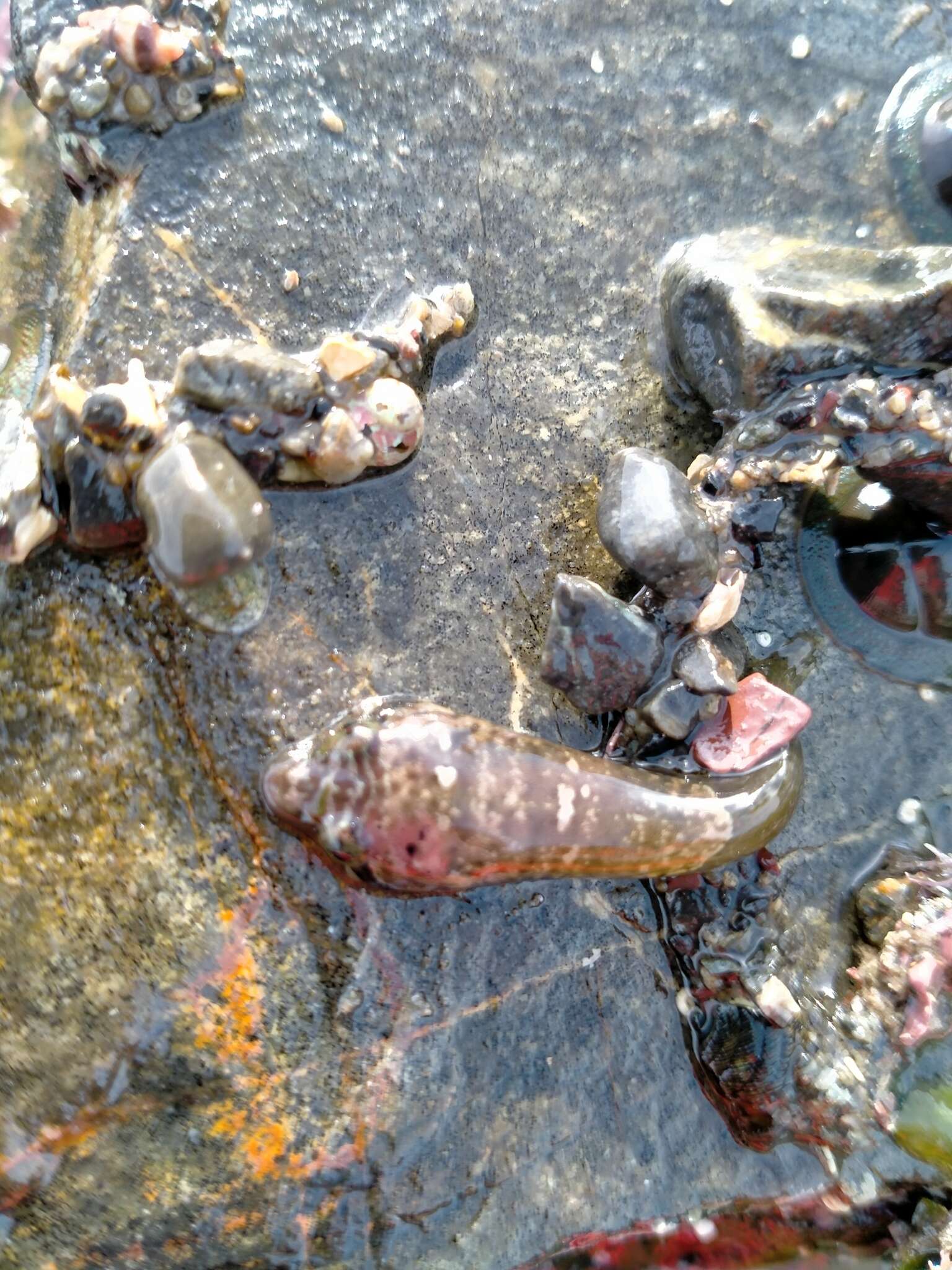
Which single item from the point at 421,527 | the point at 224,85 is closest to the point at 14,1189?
the point at 421,527

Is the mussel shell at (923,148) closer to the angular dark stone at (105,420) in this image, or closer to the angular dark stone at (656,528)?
the angular dark stone at (656,528)

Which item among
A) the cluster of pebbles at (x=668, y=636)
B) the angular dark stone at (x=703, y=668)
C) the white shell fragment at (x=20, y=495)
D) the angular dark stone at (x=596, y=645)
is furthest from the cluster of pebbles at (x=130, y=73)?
the angular dark stone at (x=703, y=668)

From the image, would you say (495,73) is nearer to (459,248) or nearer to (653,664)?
(459,248)

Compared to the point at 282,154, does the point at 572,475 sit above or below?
below

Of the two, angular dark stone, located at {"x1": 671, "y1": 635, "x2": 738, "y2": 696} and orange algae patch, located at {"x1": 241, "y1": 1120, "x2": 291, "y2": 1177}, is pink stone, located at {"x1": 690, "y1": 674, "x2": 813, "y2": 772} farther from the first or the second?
orange algae patch, located at {"x1": 241, "y1": 1120, "x2": 291, "y2": 1177}

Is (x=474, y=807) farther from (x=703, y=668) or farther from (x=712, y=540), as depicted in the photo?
(x=712, y=540)

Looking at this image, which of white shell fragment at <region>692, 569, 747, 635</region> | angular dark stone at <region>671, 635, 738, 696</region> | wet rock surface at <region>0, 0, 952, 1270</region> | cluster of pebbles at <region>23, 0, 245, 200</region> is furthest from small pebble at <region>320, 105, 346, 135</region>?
angular dark stone at <region>671, 635, 738, 696</region>
